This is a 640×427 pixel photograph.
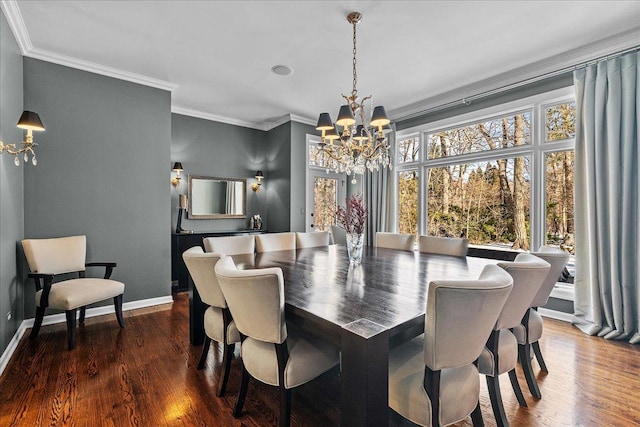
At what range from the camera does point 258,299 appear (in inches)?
55.0

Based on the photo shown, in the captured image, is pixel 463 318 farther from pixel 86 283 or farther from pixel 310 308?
pixel 86 283

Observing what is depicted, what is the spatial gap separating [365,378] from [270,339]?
53cm

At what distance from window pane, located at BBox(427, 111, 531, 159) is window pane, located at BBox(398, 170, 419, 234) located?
49 cm

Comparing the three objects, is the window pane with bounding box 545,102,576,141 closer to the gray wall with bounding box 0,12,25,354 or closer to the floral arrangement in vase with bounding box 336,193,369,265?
the floral arrangement in vase with bounding box 336,193,369,265

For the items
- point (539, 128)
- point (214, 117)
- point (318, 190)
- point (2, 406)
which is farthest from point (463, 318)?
point (214, 117)

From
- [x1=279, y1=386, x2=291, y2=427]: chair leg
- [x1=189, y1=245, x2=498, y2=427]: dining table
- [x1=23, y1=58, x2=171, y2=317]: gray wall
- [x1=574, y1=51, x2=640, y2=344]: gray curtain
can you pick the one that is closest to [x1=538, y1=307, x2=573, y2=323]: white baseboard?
[x1=574, y1=51, x2=640, y2=344]: gray curtain

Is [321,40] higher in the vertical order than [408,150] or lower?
higher

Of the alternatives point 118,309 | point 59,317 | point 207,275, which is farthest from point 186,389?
point 59,317

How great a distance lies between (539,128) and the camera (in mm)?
3605

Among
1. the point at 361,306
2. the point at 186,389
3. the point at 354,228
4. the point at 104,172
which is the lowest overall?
the point at 186,389

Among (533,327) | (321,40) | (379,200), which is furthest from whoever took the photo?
(379,200)

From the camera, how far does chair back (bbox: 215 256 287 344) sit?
1.37 metres

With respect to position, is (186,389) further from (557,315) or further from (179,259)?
(557,315)

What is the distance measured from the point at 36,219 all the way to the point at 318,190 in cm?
394
